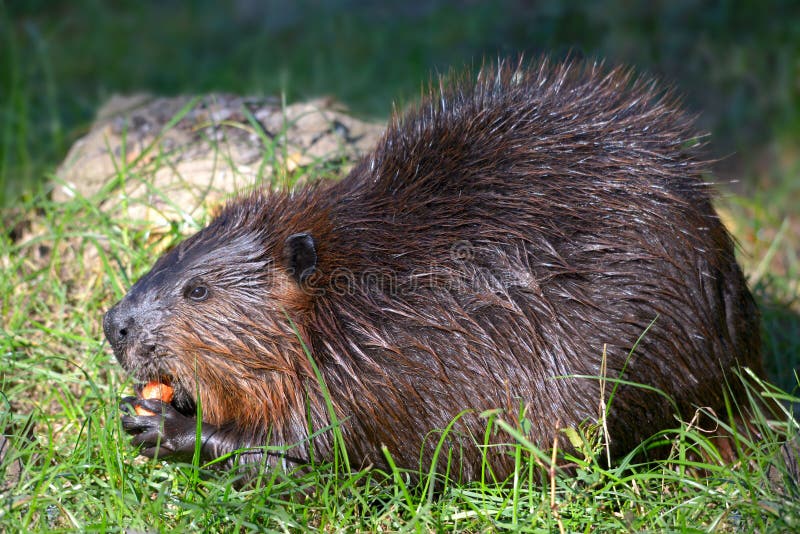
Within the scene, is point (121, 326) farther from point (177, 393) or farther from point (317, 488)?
point (317, 488)

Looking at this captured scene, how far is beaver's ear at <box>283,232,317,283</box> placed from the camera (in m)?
2.87

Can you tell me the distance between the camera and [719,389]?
3.04 m

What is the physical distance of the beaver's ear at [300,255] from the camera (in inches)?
113

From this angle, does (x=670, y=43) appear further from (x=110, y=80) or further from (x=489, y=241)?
(x=489, y=241)

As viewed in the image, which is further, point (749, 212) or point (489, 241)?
point (749, 212)

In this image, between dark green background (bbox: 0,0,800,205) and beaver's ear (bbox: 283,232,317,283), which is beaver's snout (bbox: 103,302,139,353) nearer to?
beaver's ear (bbox: 283,232,317,283)

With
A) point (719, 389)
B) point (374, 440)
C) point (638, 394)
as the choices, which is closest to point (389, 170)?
point (374, 440)

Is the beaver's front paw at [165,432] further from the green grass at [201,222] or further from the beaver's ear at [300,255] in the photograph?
the beaver's ear at [300,255]

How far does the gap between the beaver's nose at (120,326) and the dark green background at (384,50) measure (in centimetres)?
306

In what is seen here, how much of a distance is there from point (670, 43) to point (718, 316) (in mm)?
5022

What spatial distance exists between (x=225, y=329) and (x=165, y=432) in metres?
0.38

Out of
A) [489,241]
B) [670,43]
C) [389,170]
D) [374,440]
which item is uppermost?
[670,43]

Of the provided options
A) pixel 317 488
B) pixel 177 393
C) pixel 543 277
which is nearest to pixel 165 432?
pixel 177 393

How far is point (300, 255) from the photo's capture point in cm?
288
